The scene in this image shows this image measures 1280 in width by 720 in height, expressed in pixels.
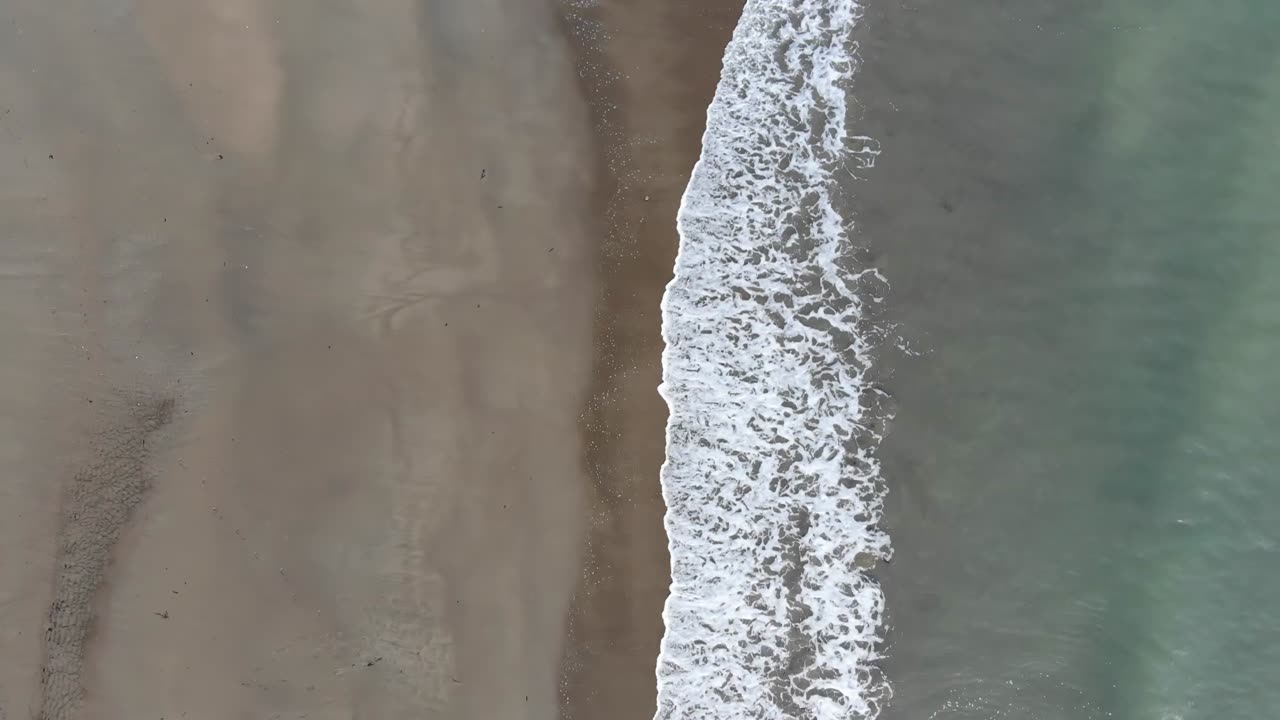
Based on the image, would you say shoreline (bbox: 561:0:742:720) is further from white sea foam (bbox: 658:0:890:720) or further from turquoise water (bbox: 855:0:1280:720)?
turquoise water (bbox: 855:0:1280:720)

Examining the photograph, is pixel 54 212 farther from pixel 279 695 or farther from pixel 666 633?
pixel 666 633

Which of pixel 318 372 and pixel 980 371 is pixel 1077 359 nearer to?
pixel 980 371

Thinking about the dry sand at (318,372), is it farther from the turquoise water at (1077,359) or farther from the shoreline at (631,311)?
the turquoise water at (1077,359)

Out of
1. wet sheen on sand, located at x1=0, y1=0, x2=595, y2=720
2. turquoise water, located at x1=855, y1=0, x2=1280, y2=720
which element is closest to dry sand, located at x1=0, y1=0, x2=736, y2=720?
wet sheen on sand, located at x1=0, y1=0, x2=595, y2=720

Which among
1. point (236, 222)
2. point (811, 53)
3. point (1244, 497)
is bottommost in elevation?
point (1244, 497)

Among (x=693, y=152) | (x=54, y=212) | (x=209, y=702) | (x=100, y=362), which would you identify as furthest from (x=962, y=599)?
(x=54, y=212)

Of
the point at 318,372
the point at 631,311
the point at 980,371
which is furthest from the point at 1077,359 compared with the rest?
the point at 318,372
